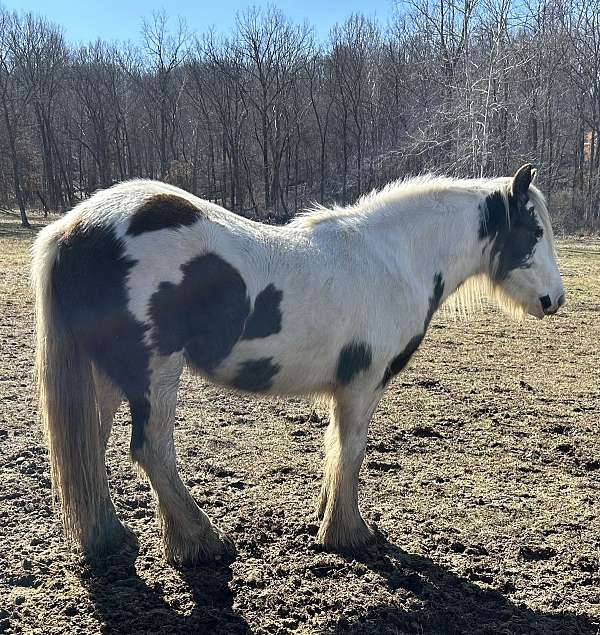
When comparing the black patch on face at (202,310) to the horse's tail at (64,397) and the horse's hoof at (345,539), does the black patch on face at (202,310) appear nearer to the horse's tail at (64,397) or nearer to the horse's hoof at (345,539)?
the horse's tail at (64,397)

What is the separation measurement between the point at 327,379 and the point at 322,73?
111ft

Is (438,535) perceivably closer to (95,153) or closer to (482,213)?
(482,213)

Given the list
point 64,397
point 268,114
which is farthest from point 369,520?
point 268,114

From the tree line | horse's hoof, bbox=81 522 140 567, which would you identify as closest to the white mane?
horse's hoof, bbox=81 522 140 567

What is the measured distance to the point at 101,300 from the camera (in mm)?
2254

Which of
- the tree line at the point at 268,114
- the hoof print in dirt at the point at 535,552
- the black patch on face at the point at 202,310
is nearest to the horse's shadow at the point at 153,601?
the black patch on face at the point at 202,310

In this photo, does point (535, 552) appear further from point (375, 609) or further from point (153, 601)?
point (153, 601)

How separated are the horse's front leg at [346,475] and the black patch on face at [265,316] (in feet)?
1.91

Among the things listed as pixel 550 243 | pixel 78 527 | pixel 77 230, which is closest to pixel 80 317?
pixel 77 230

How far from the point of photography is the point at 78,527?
7.97ft

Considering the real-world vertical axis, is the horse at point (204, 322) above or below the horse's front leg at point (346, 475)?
above

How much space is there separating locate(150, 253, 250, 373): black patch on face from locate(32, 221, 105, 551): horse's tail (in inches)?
15.2

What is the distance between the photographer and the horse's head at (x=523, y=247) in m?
3.19

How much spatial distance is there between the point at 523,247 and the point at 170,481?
92.3 inches
